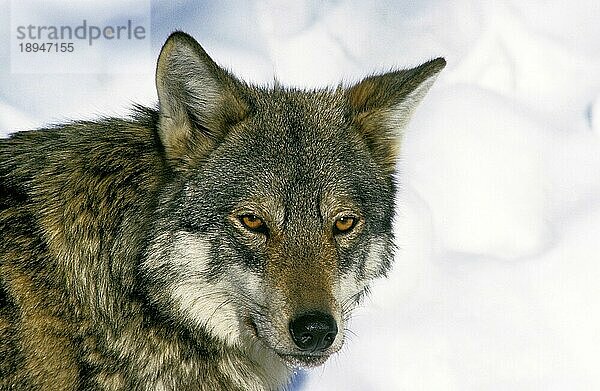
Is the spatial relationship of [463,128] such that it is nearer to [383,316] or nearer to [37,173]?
[383,316]

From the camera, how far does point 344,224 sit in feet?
13.0

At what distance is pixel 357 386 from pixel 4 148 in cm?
328

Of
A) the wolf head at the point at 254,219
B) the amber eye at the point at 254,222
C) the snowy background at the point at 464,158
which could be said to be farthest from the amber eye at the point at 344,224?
the snowy background at the point at 464,158

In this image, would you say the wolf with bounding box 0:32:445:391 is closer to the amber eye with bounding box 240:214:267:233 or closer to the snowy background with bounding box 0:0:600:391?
the amber eye with bounding box 240:214:267:233

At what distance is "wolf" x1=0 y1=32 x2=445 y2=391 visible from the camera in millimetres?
3775

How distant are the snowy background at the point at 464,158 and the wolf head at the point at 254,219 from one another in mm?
2338

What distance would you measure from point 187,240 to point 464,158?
4810mm

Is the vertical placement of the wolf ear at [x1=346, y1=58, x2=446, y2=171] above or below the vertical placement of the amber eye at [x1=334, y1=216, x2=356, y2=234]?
above

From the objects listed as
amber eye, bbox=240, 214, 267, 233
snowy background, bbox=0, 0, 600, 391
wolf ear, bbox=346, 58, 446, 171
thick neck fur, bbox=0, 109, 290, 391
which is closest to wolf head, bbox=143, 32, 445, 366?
amber eye, bbox=240, 214, 267, 233

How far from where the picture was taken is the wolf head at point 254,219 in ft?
12.1

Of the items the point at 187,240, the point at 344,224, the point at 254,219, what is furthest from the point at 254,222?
the point at 344,224

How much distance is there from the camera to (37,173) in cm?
408

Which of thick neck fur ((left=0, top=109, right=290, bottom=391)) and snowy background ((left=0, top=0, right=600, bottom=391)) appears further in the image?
snowy background ((left=0, top=0, right=600, bottom=391))

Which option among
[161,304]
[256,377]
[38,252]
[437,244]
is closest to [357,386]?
[437,244]
